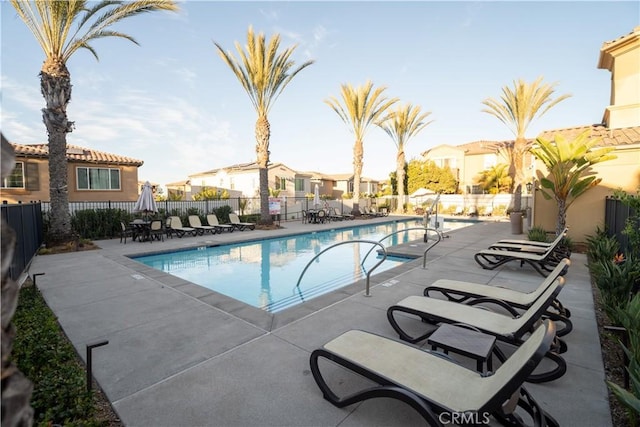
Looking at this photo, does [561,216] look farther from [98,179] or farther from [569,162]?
[98,179]

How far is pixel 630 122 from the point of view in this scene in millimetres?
12875

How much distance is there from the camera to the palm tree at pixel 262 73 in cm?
1700

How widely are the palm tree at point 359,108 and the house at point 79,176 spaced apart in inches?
616

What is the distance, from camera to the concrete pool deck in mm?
2820

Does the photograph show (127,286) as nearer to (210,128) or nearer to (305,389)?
(305,389)

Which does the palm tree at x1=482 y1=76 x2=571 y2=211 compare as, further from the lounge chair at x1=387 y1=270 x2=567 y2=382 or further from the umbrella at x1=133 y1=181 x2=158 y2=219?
the umbrella at x1=133 y1=181 x2=158 y2=219

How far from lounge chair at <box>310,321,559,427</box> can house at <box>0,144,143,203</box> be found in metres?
20.8

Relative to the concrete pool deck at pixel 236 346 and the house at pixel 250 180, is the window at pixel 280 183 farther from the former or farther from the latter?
the concrete pool deck at pixel 236 346

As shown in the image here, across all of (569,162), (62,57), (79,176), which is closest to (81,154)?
(79,176)

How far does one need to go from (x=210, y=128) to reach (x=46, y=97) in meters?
19.0

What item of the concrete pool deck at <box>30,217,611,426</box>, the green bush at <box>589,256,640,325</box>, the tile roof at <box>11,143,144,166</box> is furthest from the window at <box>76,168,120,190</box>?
the green bush at <box>589,256,640,325</box>

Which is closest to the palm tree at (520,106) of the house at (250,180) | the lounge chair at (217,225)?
the lounge chair at (217,225)

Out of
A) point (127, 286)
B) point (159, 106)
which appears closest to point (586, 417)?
point (127, 286)

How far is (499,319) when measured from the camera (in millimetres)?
3891
